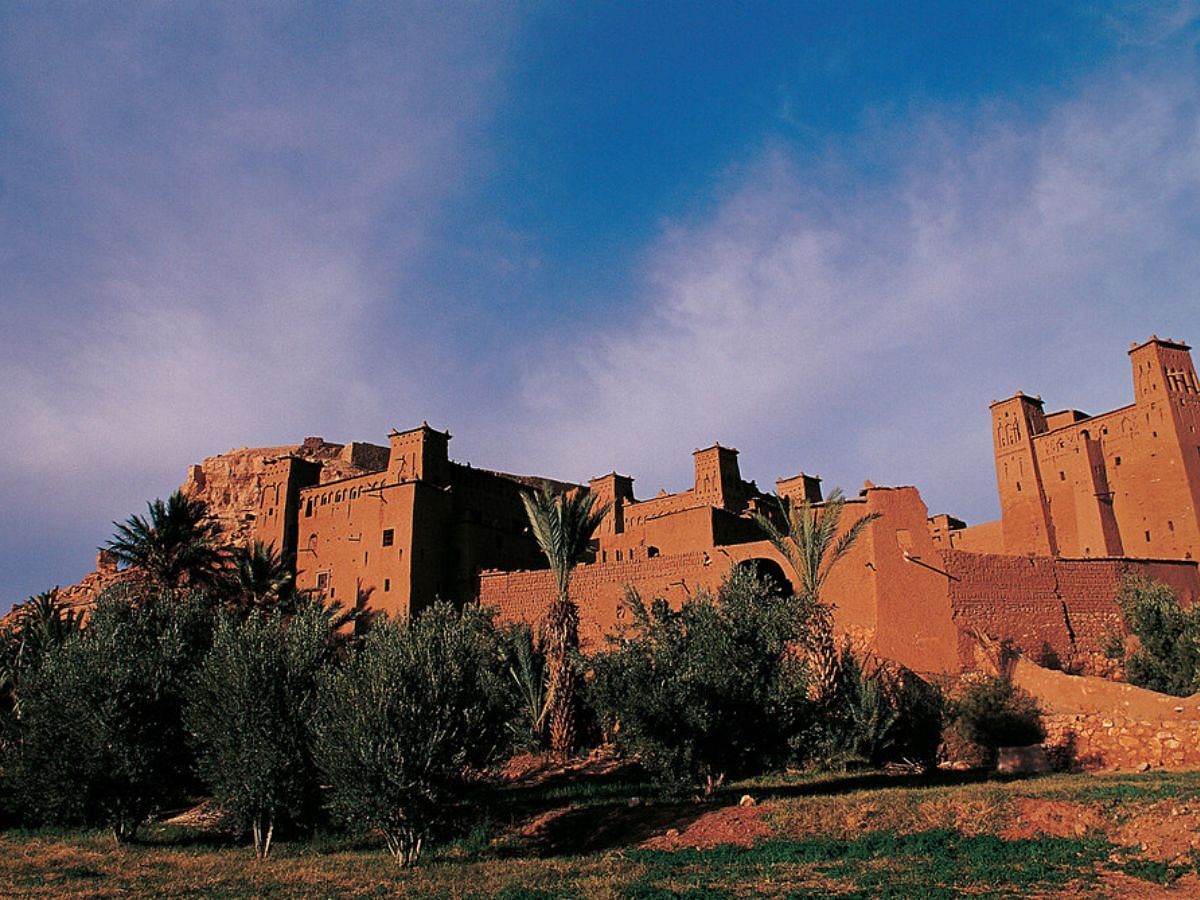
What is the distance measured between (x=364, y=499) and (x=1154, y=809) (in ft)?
98.9

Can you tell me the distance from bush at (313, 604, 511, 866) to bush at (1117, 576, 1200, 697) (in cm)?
1851

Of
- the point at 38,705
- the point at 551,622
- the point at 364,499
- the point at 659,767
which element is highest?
the point at 364,499

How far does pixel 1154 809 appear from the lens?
15.1 metres

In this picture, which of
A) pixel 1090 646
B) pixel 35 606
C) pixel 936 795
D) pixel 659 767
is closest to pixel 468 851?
pixel 659 767

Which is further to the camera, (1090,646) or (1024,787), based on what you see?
(1090,646)

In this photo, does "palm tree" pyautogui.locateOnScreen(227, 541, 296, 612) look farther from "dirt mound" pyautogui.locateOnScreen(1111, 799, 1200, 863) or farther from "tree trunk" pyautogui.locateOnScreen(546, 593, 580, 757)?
"dirt mound" pyautogui.locateOnScreen(1111, 799, 1200, 863)

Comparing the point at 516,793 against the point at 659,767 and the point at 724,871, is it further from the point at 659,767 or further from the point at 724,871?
the point at 724,871

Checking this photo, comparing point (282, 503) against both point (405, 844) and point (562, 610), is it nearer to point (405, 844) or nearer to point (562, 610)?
point (562, 610)

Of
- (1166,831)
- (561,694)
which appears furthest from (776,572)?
(1166,831)

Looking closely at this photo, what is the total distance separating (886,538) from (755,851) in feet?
48.3

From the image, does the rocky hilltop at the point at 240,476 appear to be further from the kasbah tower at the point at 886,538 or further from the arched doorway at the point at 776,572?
the arched doorway at the point at 776,572

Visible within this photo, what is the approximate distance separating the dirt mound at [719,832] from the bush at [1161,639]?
14328 millimetres

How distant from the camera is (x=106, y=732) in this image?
63.4 feet

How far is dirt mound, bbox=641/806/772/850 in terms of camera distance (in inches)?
644
